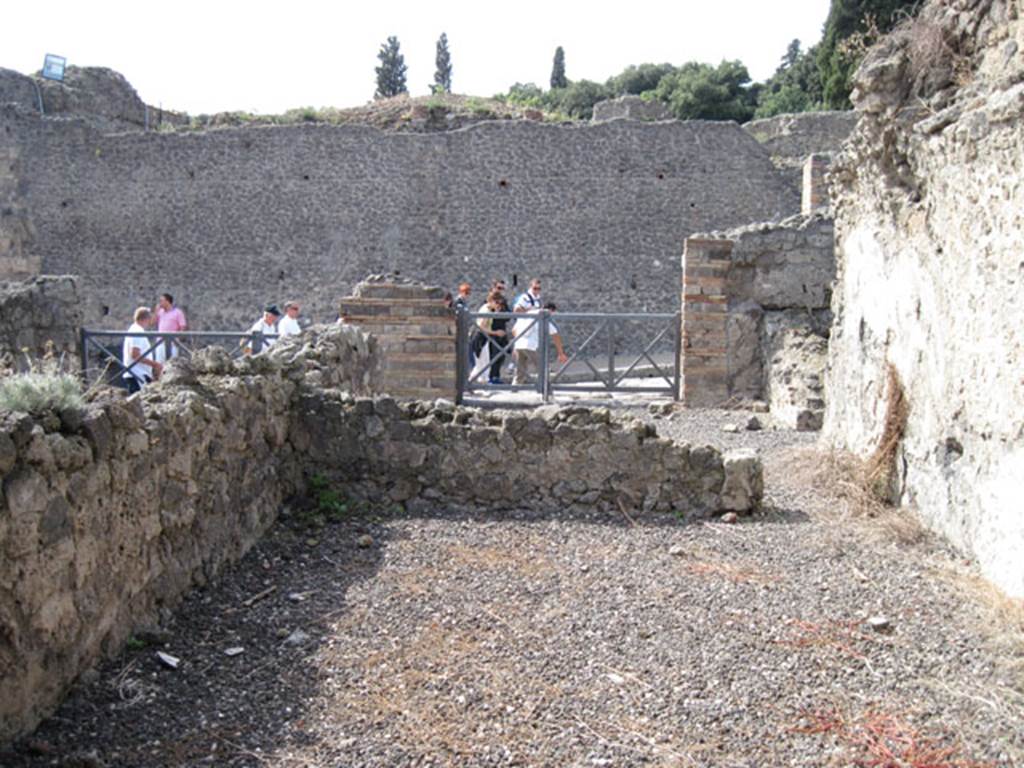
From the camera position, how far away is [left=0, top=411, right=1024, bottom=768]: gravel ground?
9.81 feet

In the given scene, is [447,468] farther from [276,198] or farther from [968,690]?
[276,198]

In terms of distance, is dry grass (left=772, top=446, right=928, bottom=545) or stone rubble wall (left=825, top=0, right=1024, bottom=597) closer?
stone rubble wall (left=825, top=0, right=1024, bottom=597)

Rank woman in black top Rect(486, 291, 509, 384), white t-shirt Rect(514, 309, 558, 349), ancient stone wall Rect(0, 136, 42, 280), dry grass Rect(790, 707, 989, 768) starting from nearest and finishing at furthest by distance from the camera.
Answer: dry grass Rect(790, 707, 989, 768) < white t-shirt Rect(514, 309, 558, 349) < woman in black top Rect(486, 291, 509, 384) < ancient stone wall Rect(0, 136, 42, 280)

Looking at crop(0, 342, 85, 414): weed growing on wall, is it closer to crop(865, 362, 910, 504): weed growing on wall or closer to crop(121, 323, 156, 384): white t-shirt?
crop(865, 362, 910, 504): weed growing on wall

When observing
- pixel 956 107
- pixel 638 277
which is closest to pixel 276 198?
pixel 638 277

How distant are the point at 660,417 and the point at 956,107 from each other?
497 cm

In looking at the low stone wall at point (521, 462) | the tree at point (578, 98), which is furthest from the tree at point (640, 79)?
the low stone wall at point (521, 462)

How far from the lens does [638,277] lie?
824 inches

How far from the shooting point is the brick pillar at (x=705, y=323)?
1028 cm

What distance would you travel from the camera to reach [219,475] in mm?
4605

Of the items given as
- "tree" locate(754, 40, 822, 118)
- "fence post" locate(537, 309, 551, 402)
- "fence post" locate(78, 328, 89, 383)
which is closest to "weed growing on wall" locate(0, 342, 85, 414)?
"fence post" locate(78, 328, 89, 383)

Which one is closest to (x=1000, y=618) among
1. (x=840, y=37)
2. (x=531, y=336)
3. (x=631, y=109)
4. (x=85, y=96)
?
(x=531, y=336)

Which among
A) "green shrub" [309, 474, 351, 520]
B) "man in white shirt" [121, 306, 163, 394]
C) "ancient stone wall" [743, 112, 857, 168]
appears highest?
"ancient stone wall" [743, 112, 857, 168]

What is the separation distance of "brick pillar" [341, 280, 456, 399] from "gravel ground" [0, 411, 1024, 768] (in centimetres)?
518
